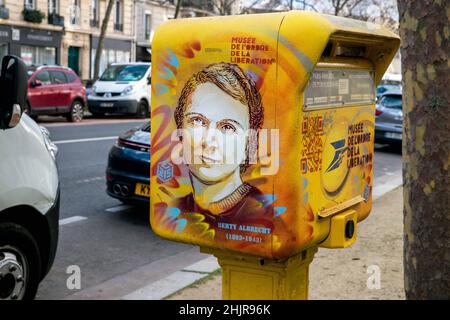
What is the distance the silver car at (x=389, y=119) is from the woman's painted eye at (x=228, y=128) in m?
13.4

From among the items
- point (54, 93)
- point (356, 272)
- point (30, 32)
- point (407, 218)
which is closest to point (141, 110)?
point (54, 93)

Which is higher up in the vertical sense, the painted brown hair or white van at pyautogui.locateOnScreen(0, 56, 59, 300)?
the painted brown hair

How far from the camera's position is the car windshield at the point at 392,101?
16484mm

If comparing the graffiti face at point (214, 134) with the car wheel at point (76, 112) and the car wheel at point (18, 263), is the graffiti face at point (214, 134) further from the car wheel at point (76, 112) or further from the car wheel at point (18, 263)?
the car wheel at point (76, 112)

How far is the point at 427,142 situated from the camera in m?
2.83

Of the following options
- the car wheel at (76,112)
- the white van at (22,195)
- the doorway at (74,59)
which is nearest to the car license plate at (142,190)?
the white van at (22,195)

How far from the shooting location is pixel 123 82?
23.4 metres

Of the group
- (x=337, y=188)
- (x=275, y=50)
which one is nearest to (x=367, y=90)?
(x=337, y=188)

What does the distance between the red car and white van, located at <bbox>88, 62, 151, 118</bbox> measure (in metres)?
1.42

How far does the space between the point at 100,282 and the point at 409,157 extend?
3369 mm

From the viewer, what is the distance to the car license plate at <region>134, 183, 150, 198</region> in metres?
7.62

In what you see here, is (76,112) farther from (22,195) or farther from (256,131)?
(256,131)

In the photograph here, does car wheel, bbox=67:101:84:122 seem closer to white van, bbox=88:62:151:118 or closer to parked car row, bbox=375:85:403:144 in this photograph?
white van, bbox=88:62:151:118

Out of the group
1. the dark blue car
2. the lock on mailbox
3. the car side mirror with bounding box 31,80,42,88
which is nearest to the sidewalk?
the lock on mailbox
